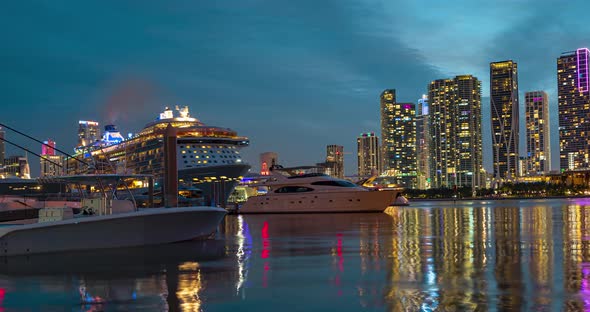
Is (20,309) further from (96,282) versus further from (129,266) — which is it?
(129,266)

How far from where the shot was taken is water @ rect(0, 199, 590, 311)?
882 cm

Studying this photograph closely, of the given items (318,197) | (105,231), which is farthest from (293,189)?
(105,231)

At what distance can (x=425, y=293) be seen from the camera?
364 inches

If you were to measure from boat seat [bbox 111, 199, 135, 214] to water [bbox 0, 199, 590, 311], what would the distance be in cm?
171

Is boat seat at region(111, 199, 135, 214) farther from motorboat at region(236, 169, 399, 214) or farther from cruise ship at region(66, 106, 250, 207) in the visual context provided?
cruise ship at region(66, 106, 250, 207)

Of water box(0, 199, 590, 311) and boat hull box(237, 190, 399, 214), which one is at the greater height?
boat hull box(237, 190, 399, 214)

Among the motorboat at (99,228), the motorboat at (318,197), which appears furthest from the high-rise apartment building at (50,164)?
the motorboat at (318,197)

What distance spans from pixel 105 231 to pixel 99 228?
203 millimetres

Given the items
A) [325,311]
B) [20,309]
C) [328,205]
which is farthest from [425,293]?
[328,205]

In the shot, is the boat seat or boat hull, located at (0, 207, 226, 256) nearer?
boat hull, located at (0, 207, 226, 256)

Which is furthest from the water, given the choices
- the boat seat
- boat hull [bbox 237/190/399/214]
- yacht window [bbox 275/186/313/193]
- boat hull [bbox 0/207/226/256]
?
yacht window [bbox 275/186/313/193]

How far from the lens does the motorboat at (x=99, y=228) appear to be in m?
16.5

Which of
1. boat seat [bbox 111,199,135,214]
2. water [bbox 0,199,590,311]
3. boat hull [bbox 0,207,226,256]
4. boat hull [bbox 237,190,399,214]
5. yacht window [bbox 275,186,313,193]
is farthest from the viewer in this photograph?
yacht window [bbox 275,186,313,193]

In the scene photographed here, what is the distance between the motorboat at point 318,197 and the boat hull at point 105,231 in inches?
1134
